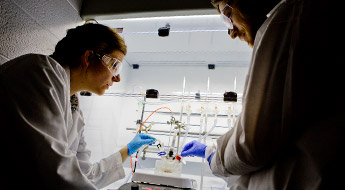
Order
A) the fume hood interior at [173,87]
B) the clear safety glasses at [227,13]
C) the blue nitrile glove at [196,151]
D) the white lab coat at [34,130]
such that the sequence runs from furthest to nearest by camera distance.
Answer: the fume hood interior at [173,87], the blue nitrile glove at [196,151], the clear safety glasses at [227,13], the white lab coat at [34,130]

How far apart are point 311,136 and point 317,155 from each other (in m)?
0.06

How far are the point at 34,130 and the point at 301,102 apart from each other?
0.90 metres

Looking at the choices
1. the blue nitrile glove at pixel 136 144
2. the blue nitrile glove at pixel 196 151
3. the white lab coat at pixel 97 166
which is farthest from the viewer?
the blue nitrile glove at pixel 136 144

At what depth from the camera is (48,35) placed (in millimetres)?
1418

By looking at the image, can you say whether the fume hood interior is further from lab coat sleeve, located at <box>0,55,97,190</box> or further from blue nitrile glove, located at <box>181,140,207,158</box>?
lab coat sleeve, located at <box>0,55,97,190</box>

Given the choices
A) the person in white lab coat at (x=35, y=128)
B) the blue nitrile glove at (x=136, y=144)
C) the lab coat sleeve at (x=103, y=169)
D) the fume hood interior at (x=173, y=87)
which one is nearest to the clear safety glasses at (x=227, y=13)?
the fume hood interior at (x=173, y=87)

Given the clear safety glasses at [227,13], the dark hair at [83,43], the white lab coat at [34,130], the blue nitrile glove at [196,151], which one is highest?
the clear safety glasses at [227,13]

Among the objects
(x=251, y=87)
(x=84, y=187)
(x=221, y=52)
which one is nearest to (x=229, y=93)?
(x=221, y=52)

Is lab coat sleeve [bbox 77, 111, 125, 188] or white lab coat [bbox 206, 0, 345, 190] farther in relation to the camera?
lab coat sleeve [bbox 77, 111, 125, 188]

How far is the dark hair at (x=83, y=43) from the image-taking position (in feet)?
3.79

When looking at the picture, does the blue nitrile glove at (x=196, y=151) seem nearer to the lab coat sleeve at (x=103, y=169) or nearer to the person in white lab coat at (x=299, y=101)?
the lab coat sleeve at (x=103, y=169)

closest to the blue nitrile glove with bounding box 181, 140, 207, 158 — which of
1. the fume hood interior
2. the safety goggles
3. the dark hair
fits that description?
the fume hood interior

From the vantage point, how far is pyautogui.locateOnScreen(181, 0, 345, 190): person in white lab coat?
55cm

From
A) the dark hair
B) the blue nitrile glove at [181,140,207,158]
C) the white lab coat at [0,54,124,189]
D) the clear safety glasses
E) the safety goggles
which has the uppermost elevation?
the clear safety glasses
